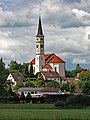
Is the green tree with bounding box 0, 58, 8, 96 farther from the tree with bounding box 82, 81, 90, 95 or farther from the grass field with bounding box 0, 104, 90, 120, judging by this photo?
the grass field with bounding box 0, 104, 90, 120

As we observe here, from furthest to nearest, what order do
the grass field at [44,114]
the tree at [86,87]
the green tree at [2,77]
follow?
the tree at [86,87] → the green tree at [2,77] → the grass field at [44,114]

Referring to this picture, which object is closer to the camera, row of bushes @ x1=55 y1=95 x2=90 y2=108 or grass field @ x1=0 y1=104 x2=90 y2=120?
grass field @ x1=0 y1=104 x2=90 y2=120

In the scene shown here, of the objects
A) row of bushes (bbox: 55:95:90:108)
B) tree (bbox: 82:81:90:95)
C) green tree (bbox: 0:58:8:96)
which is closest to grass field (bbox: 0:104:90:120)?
row of bushes (bbox: 55:95:90:108)

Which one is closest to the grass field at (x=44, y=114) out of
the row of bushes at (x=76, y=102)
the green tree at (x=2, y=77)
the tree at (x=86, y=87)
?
the row of bushes at (x=76, y=102)

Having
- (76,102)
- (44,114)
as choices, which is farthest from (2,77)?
(44,114)

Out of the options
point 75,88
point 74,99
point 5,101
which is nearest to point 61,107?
point 74,99

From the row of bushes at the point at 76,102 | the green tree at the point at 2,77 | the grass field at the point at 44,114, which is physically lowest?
the grass field at the point at 44,114

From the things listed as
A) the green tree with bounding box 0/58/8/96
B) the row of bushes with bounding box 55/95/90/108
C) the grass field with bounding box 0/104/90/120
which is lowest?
the grass field with bounding box 0/104/90/120

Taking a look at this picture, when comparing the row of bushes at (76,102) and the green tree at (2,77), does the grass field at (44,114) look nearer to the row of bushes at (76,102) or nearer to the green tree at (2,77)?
the row of bushes at (76,102)

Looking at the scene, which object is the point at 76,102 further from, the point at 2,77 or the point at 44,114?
the point at 2,77

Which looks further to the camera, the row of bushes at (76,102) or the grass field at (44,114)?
the row of bushes at (76,102)

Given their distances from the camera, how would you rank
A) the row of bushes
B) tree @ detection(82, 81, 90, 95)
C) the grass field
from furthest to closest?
tree @ detection(82, 81, 90, 95)
the row of bushes
the grass field

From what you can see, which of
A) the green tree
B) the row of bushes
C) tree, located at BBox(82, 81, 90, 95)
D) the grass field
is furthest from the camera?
tree, located at BBox(82, 81, 90, 95)

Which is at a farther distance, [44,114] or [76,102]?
[76,102]
